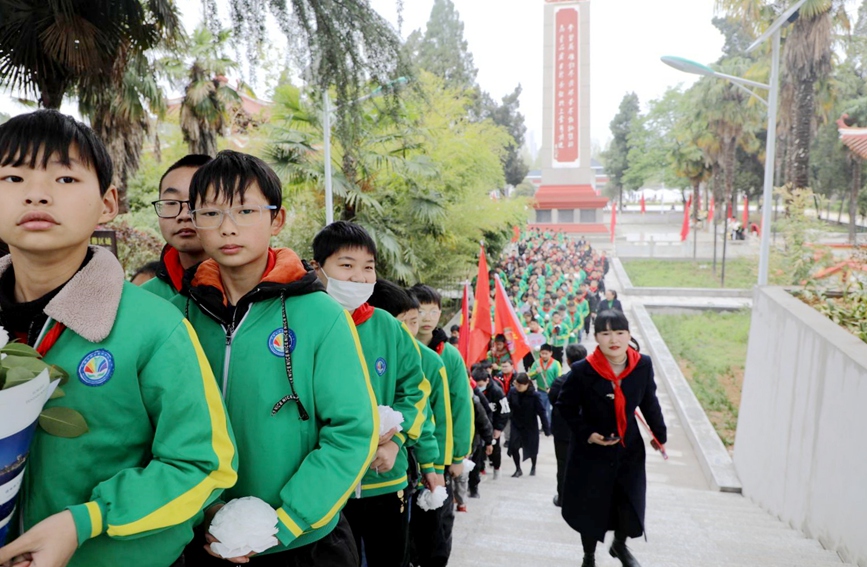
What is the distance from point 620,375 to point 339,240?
210cm

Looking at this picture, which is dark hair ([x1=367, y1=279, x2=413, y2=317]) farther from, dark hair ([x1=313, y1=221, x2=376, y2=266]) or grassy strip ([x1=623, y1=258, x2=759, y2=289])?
grassy strip ([x1=623, y1=258, x2=759, y2=289])

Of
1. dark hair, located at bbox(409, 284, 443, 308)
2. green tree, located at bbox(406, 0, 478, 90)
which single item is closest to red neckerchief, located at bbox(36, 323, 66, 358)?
dark hair, located at bbox(409, 284, 443, 308)

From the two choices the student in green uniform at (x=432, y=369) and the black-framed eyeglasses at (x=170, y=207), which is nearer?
the black-framed eyeglasses at (x=170, y=207)

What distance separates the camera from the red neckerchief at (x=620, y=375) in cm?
381

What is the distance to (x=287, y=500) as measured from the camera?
1.52 meters

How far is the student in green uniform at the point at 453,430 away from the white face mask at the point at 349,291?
1164 mm

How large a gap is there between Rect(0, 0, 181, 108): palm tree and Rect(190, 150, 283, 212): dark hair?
3307mm

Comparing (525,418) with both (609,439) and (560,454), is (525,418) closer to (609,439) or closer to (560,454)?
(560,454)

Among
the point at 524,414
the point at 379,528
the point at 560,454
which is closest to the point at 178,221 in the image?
the point at 379,528

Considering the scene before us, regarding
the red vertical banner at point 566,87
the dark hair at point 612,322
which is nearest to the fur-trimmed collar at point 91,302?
the dark hair at point 612,322

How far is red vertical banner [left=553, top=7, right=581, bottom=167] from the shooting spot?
36.0 meters

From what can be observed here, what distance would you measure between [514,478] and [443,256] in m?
9.79

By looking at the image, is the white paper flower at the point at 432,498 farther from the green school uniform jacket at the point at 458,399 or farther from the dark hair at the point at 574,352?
the dark hair at the point at 574,352

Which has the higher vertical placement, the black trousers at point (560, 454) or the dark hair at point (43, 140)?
the dark hair at point (43, 140)
